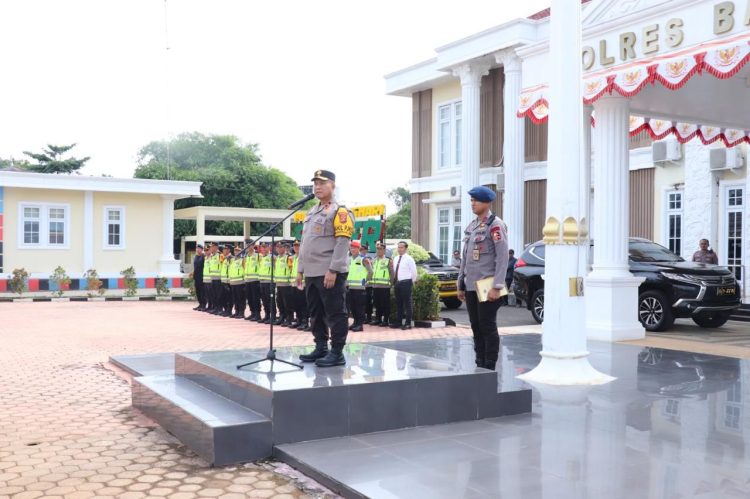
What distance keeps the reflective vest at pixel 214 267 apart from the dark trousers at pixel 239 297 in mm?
797

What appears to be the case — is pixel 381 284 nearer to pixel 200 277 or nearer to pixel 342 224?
pixel 200 277

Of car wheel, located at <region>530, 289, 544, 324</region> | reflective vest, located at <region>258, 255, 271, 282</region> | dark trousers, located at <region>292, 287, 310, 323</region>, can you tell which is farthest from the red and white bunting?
reflective vest, located at <region>258, 255, 271, 282</region>

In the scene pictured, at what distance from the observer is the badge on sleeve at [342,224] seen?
6.00 meters

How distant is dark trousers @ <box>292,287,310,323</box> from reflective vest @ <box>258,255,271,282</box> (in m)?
1.58

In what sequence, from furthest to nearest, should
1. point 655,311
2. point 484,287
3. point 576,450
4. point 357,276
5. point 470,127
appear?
1. point 470,127
2. point 357,276
3. point 655,311
4. point 484,287
5. point 576,450

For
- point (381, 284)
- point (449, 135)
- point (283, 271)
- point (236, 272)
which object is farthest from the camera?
point (449, 135)

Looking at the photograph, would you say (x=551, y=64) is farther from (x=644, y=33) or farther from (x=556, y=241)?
(x=644, y=33)

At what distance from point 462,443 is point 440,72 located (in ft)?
68.5

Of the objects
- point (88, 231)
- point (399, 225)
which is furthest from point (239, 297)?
point (399, 225)

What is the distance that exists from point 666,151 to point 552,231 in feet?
40.7

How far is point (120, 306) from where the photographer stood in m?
20.2

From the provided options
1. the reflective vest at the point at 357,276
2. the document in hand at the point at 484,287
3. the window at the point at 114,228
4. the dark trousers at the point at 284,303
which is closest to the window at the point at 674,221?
the reflective vest at the point at 357,276

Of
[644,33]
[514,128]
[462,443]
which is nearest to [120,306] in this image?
[514,128]

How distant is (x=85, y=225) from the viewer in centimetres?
2509
